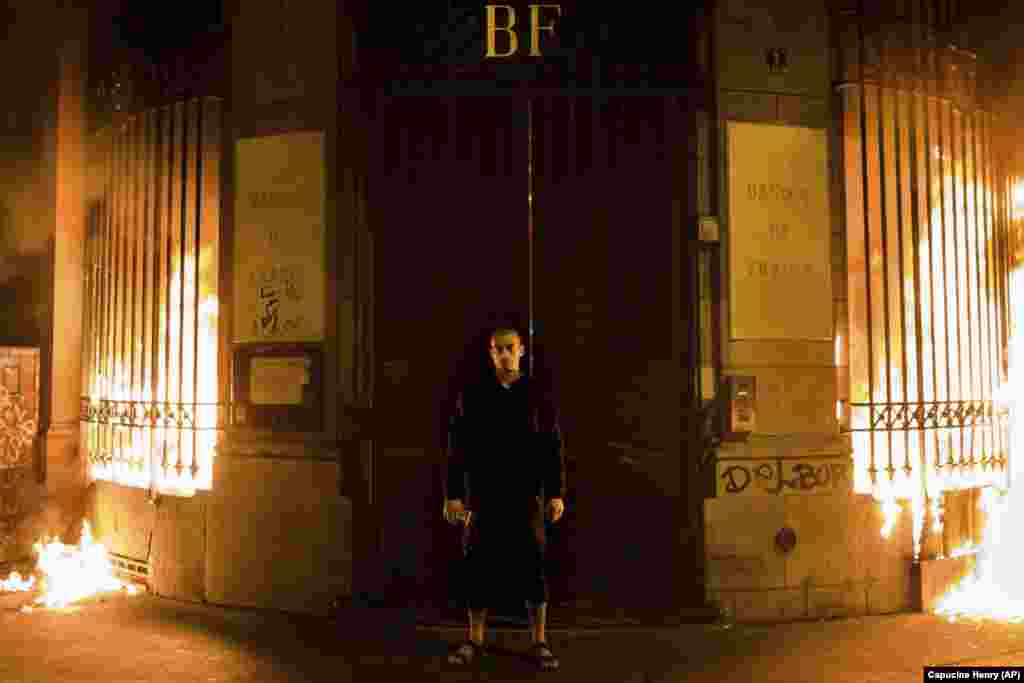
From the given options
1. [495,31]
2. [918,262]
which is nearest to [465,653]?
[495,31]

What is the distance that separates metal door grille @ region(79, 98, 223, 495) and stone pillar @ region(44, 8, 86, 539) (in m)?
0.59

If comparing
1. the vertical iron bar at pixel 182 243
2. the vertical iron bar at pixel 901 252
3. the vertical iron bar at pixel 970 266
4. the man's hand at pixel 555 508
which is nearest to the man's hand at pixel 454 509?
the man's hand at pixel 555 508

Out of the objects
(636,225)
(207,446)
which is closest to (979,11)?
(636,225)

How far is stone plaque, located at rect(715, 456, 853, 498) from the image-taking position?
21.1 feet

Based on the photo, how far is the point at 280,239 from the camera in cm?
695

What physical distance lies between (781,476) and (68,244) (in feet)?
Result: 25.0

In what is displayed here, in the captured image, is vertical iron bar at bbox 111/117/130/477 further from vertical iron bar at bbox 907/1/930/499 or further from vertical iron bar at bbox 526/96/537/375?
Result: vertical iron bar at bbox 907/1/930/499

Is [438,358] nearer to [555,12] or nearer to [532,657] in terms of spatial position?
[532,657]

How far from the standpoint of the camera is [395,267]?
686 centimetres

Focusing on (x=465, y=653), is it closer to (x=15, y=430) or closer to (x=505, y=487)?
(x=505, y=487)

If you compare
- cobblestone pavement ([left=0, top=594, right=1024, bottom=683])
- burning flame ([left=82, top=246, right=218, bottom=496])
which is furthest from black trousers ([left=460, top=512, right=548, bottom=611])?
burning flame ([left=82, top=246, right=218, bottom=496])

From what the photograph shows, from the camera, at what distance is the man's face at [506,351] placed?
5512 mm

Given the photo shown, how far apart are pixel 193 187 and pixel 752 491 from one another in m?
5.35

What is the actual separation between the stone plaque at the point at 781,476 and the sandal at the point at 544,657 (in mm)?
1860
